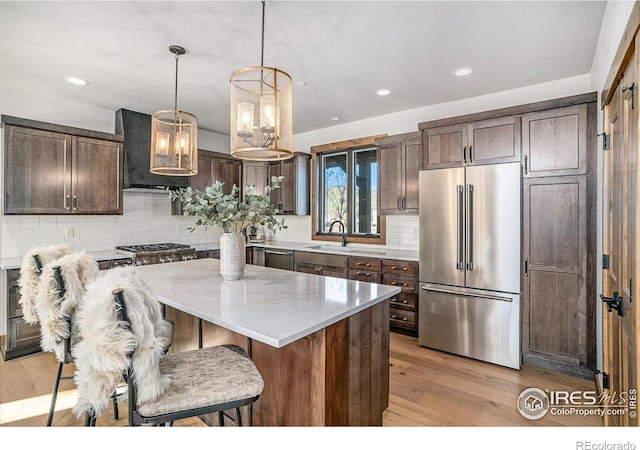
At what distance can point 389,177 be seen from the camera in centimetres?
420

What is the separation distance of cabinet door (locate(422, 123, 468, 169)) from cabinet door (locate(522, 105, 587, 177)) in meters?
0.53

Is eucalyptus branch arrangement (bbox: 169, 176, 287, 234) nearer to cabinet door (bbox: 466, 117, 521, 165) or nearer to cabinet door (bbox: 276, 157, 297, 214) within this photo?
cabinet door (bbox: 466, 117, 521, 165)

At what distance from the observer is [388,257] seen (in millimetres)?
3840

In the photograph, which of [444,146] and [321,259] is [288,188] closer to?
[321,259]

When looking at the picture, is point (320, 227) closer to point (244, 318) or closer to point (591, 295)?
point (591, 295)

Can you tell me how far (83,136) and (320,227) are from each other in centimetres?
322

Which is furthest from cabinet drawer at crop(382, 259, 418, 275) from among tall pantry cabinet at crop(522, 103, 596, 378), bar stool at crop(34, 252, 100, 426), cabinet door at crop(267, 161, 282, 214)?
bar stool at crop(34, 252, 100, 426)

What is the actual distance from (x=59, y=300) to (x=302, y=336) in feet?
4.29

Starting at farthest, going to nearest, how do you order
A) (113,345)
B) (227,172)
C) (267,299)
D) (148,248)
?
(227,172) < (148,248) < (267,299) < (113,345)

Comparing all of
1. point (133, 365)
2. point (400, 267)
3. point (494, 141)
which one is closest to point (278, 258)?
point (400, 267)

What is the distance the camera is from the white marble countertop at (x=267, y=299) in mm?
1358

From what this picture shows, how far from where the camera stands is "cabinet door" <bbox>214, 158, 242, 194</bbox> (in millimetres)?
5020

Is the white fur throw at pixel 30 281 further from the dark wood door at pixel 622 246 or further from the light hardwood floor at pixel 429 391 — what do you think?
the dark wood door at pixel 622 246
